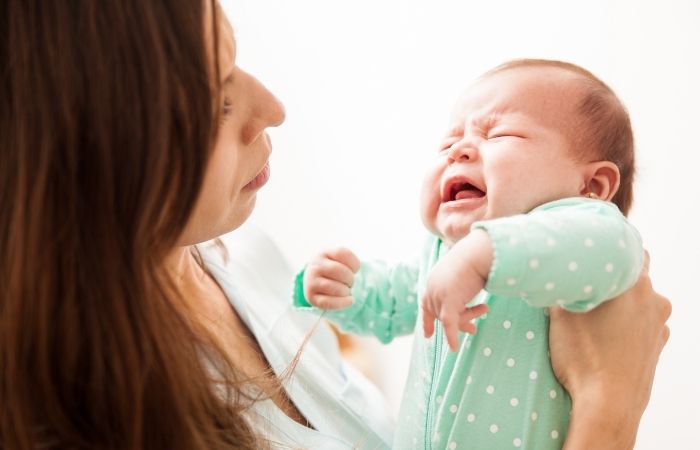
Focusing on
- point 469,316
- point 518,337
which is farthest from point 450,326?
point 518,337

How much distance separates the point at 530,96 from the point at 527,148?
8 cm

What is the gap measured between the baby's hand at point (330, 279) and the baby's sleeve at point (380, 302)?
0.12 feet

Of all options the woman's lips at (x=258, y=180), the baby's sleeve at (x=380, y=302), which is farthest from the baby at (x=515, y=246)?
the woman's lips at (x=258, y=180)

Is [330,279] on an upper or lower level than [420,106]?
lower

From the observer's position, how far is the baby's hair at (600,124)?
33.9 inches

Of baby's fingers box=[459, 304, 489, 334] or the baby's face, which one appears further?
the baby's face

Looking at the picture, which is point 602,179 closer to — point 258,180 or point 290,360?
point 258,180

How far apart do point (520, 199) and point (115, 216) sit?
472mm

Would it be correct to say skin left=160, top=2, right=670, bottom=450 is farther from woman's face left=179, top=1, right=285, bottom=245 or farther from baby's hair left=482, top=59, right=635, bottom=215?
baby's hair left=482, top=59, right=635, bottom=215

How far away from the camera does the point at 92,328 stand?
0.65 metres

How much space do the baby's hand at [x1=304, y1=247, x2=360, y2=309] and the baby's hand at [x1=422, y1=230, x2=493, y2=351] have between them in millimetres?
323

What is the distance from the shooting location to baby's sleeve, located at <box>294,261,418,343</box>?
1.06 metres

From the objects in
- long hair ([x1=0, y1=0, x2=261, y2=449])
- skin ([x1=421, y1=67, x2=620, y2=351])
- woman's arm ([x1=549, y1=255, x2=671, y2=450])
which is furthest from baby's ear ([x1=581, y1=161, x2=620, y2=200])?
long hair ([x1=0, y1=0, x2=261, y2=449])

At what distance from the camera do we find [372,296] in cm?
107
